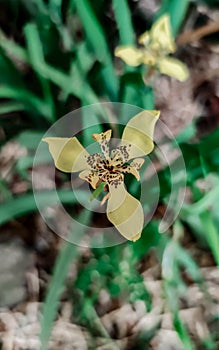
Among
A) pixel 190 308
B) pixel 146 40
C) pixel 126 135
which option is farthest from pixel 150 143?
pixel 190 308

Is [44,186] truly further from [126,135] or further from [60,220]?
[126,135]

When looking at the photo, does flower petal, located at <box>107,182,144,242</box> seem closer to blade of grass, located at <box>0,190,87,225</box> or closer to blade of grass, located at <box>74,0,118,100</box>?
blade of grass, located at <box>0,190,87,225</box>

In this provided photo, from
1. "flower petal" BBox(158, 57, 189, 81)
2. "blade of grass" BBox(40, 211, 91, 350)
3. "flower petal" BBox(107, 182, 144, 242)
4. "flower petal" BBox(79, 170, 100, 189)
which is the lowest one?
"blade of grass" BBox(40, 211, 91, 350)

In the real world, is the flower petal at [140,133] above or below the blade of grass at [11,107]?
below

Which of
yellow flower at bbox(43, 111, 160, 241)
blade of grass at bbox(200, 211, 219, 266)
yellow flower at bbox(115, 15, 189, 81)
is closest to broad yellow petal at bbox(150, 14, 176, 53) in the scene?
yellow flower at bbox(115, 15, 189, 81)

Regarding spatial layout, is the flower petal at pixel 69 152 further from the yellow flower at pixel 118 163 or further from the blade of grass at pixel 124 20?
the blade of grass at pixel 124 20

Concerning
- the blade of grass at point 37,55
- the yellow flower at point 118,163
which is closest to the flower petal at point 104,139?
the yellow flower at point 118,163

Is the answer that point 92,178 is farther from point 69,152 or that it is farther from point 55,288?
point 55,288

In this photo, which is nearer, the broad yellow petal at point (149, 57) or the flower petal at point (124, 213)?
the broad yellow petal at point (149, 57)

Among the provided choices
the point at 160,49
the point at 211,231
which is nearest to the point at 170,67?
the point at 160,49
